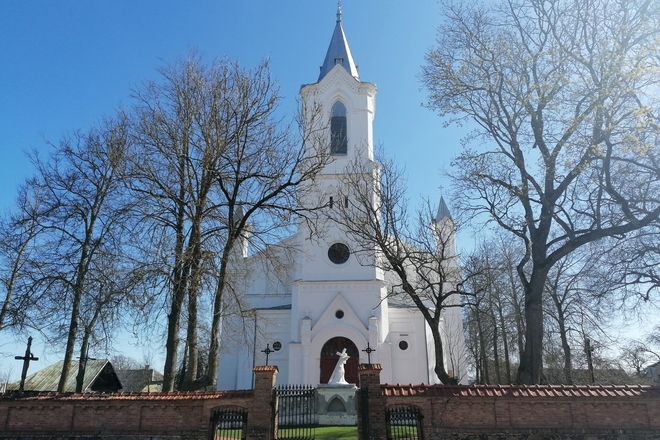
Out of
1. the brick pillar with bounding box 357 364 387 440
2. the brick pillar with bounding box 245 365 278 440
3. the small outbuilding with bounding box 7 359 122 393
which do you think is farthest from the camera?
the small outbuilding with bounding box 7 359 122 393

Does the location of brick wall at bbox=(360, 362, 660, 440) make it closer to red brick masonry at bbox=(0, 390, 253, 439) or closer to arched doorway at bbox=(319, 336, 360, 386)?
red brick masonry at bbox=(0, 390, 253, 439)

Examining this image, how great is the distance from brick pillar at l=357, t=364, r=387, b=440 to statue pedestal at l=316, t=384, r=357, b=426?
8.10m

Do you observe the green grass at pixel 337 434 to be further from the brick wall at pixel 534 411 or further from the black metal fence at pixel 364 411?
the brick wall at pixel 534 411

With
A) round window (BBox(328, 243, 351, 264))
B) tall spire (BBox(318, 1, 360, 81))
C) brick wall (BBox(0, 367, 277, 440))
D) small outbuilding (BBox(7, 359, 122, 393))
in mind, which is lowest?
brick wall (BBox(0, 367, 277, 440))

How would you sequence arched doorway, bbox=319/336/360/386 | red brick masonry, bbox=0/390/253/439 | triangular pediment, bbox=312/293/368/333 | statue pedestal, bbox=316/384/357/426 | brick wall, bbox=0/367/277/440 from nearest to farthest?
1. brick wall, bbox=0/367/277/440
2. red brick masonry, bbox=0/390/253/439
3. statue pedestal, bbox=316/384/357/426
4. arched doorway, bbox=319/336/360/386
5. triangular pediment, bbox=312/293/368/333

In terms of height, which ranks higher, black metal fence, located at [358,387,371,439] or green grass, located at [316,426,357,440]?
black metal fence, located at [358,387,371,439]

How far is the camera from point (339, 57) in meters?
32.8

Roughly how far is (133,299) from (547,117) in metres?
13.2

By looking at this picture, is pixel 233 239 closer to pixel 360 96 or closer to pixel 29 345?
pixel 29 345

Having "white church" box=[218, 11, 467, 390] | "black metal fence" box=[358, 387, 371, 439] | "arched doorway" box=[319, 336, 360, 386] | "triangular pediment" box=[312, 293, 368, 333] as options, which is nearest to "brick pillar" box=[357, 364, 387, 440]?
"black metal fence" box=[358, 387, 371, 439]

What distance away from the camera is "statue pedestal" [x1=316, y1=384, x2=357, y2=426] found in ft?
61.9

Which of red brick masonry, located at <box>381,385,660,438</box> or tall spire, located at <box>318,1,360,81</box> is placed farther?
tall spire, located at <box>318,1,360,81</box>

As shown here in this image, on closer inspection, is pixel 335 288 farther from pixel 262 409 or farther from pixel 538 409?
pixel 538 409

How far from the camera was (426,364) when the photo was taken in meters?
25.4
